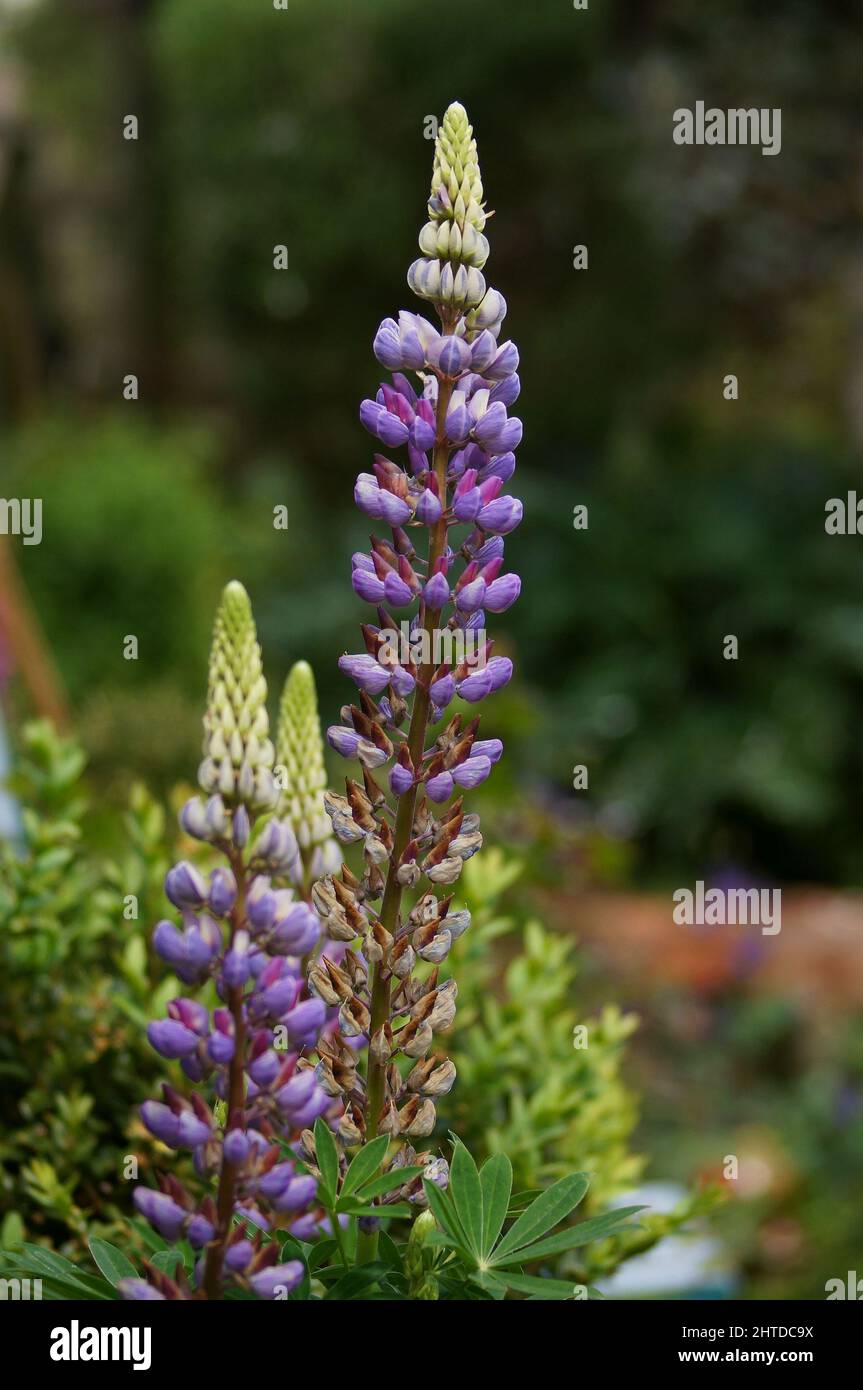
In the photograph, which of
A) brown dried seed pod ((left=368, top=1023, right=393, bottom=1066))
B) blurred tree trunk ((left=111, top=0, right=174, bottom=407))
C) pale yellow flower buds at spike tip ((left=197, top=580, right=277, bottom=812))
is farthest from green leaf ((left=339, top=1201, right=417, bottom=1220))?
blurred tree trunk ((left=111, top=0, right=174, bottom=407))

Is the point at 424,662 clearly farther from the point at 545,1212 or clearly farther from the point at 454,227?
the point at 545,1212

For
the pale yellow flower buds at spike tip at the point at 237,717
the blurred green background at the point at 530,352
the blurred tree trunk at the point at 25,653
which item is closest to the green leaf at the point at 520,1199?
the pale yellow flower buds at spike tip at the point at 237,717

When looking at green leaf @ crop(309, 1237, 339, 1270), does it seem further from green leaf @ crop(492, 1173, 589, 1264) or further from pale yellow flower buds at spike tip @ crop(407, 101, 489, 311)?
pale yellow flower buds at spike tip @ crop(407, 101, 489, 311)

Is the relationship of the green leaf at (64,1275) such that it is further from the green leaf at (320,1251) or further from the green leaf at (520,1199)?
the green leaf at (520,1199)

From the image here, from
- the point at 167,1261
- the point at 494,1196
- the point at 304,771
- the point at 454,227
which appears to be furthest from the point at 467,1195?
the point at 454,227

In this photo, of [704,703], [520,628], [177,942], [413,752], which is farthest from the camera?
[520,628]

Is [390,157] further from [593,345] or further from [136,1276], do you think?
[136,1276]
